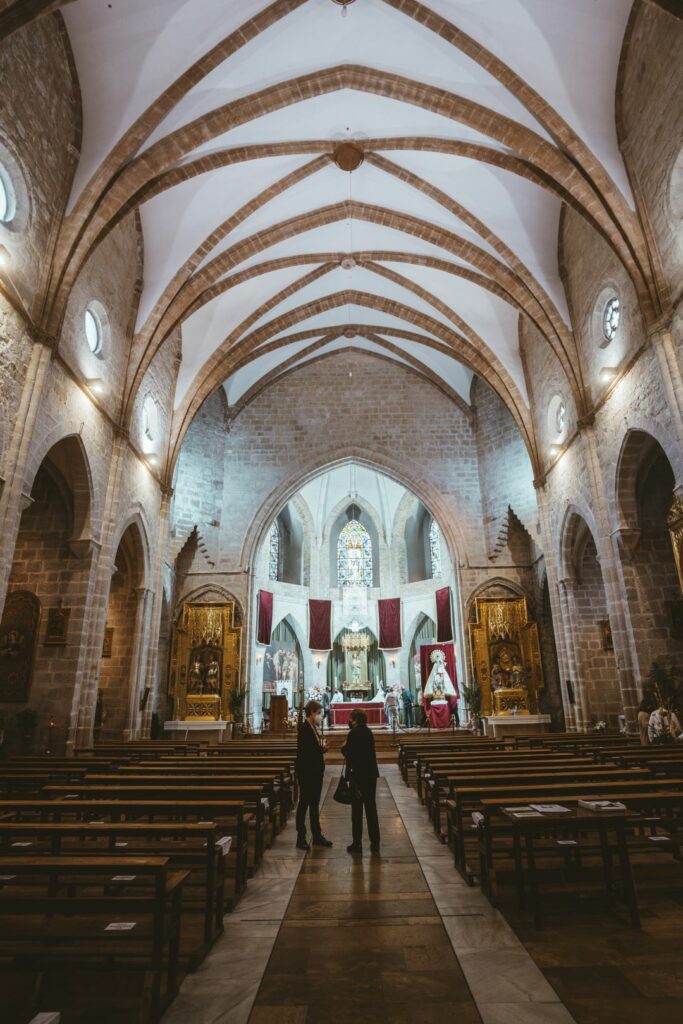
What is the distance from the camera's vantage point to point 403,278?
1859cm

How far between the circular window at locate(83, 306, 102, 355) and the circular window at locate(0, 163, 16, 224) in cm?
297

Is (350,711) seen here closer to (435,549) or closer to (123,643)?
(435,549)

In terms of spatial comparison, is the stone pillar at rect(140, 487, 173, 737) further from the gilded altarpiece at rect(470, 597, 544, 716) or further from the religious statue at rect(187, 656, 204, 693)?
the gilded altarpiece at rect(470, 597, 544, 716)

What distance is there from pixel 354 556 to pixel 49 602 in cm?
1879

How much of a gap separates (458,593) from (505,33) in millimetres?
15136

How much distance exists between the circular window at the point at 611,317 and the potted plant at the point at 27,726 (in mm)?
13575

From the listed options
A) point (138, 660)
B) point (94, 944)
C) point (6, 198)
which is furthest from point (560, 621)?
point (94, 944)

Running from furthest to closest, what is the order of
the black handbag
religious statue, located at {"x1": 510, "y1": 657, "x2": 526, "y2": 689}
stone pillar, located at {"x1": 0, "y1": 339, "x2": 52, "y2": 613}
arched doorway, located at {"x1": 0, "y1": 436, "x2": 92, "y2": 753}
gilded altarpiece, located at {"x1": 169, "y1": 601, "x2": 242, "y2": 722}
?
religious statue, located at {"x1": 510, "y1": 657, "x2": 526, "y2": 689} < gilded altarpiece, located at {"x1": 169, "y1": 601, "x2": 242, "y2": 722} < arched doorway, located at {"x1": 0, "y1": 436, "x2": 92, "y2": 753} < stone pillar, located at {"x1": 0, "y1": 339, "x2": 52, "y2": 613} < the black handbag

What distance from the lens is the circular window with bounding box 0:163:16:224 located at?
369 inches

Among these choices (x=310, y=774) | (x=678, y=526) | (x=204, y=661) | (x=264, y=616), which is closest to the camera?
(x=310, y=774)

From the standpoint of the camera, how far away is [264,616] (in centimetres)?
2327

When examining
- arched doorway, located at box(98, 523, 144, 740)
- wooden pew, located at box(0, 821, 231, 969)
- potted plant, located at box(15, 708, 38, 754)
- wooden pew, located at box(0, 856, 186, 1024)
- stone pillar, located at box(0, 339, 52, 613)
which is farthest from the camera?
arched doorway, located at box(98, 523, 144, 740)

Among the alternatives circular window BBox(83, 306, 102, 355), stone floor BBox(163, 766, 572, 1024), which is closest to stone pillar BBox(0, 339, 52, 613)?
circular window BBox(83, 306, 102, 355)

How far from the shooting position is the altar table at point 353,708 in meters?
23.8
